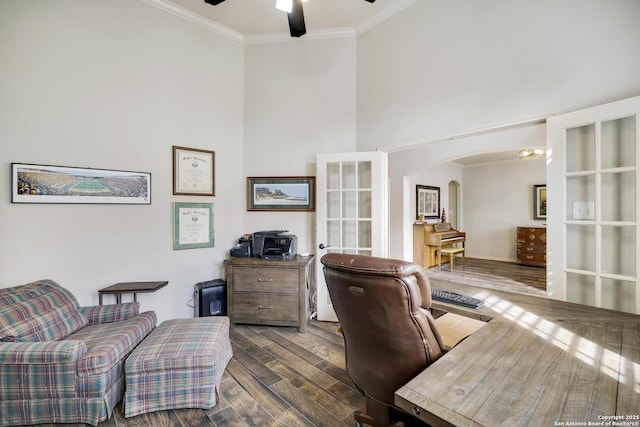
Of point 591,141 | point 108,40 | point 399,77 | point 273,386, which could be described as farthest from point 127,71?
point 591,141

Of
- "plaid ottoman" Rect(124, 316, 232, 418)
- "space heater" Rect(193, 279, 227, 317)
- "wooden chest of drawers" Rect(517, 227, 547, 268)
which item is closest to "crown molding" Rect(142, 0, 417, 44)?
"space heater" Rect(193, 279, 227, 317)

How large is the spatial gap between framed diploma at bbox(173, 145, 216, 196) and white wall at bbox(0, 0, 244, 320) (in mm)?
79

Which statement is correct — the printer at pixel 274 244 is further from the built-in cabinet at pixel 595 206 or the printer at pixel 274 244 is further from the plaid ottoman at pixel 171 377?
the built-in cabinet at pixel 595 206

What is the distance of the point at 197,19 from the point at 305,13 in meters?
1.26

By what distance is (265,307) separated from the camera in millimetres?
2889

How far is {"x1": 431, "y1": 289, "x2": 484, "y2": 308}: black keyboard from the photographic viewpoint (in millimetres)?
1626

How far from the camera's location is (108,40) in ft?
8.45

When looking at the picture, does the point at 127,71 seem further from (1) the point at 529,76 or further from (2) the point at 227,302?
(1) the point at 529,76

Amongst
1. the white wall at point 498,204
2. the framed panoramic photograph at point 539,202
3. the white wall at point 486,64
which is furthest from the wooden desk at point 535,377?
the white wall at point 498,204

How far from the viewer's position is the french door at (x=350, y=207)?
9.80 feet

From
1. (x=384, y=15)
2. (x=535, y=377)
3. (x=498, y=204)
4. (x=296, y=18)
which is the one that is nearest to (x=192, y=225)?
(x=296, y=18)

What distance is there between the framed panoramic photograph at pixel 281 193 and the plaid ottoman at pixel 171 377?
1868 millimetres

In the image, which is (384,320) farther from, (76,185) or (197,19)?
(197,19)

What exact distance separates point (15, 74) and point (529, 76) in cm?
415
